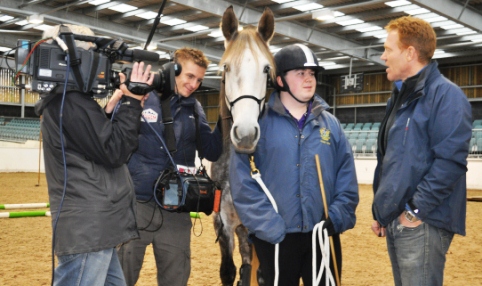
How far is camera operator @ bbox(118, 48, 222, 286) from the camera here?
257 cm

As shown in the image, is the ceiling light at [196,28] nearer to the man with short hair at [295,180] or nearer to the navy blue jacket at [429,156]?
the man with short hair at [295,180]

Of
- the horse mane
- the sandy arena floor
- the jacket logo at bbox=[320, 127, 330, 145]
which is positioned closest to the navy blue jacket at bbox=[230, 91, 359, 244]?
the jacket logo at bbox=[320, 127, 330, 145]

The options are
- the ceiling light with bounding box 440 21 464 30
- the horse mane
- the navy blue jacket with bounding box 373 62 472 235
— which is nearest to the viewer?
the navy blue jacket with bounding box 373 62 472 235

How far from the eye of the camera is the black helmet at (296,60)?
214cm

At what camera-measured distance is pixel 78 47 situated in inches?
71.6

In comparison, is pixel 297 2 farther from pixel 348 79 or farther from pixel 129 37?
pixel 348 79

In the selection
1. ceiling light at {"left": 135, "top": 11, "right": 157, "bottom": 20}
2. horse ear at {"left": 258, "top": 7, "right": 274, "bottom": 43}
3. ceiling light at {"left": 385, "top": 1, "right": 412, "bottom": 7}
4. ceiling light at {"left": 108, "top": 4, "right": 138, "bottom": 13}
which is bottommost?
horse ear at {"left": 258, "top": 7, "right": 274, "bottom": 43}

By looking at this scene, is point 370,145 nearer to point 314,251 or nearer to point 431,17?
point 431,17

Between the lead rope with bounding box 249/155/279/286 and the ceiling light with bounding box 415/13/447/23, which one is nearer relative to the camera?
the lead rope with bounding box 249/155/279/286

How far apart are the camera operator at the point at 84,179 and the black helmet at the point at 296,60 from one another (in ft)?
2.44

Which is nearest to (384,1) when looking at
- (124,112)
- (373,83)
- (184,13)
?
(184,13)

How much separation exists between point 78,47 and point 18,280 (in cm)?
289

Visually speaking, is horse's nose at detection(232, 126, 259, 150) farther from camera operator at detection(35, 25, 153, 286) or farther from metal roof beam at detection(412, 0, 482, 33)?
metal roof beam at detection(412, 0, 482, 33)

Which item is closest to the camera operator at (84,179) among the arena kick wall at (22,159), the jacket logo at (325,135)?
the jacket logo at (325,135)
